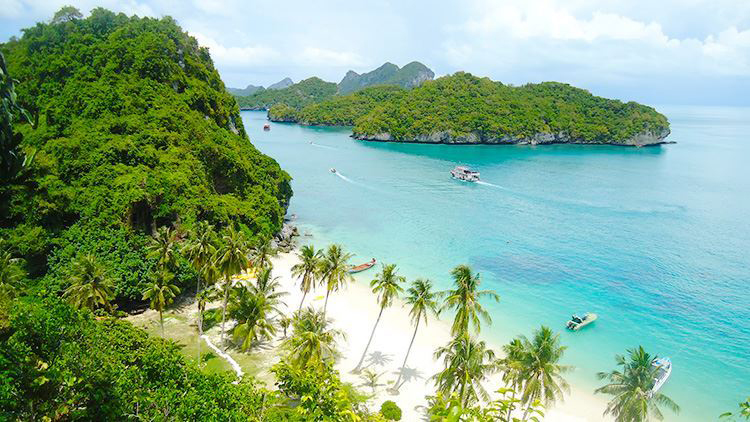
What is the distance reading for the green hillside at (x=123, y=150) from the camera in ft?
132

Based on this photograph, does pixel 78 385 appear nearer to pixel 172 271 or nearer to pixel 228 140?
pixel 172 271

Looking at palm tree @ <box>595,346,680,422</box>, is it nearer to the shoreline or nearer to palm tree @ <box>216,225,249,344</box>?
the shoreline

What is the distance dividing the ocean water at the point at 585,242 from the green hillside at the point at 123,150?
19.8 meters

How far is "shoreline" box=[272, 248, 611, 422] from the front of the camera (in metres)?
32.2

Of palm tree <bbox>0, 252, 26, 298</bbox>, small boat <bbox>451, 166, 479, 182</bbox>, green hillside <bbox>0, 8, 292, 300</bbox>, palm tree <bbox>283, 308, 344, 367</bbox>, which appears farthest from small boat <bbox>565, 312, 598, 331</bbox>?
small boat <bbox>451, 166, 479, 182</bbox>

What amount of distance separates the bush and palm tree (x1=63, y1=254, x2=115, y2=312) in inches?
879

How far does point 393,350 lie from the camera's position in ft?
126

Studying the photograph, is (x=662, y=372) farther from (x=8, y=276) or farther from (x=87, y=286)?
(x=8, y=276)

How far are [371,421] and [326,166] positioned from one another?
10913 cm

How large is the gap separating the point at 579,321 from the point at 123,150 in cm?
5518

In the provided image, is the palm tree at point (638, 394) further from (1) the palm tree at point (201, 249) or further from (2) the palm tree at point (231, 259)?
(1) the palm tree at point (201, 249)

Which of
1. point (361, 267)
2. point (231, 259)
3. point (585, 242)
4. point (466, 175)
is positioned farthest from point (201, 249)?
point (466, 175)

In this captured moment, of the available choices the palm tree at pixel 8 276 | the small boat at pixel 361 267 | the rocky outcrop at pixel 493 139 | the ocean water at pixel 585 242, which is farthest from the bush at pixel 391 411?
the rocky outcrop at pixel 493 139

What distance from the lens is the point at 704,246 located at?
2660 inches
